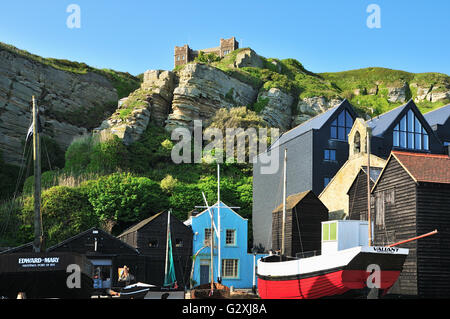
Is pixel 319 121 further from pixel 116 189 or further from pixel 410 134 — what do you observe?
pixel 116 189

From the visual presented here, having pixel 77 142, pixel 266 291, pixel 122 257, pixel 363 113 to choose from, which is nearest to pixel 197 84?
pixel 77 142

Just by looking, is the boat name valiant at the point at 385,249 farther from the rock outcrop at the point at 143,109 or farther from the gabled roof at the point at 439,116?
the rock outcrop at the point at 143,109

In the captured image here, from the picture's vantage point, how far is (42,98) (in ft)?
236

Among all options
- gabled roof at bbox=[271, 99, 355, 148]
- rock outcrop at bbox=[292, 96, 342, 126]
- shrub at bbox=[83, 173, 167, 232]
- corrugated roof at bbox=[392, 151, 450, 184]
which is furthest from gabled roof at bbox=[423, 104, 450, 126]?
rock outcrop at bbox=[292, 96, 342, 126]

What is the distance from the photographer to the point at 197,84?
250 ft

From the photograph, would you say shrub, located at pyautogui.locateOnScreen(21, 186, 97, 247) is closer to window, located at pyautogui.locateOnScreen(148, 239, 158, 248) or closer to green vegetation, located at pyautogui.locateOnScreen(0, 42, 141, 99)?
window, located at pyautogui.locateOnScreen(148, 239, 158, 248)

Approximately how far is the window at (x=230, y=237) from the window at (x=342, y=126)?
40.6 ft

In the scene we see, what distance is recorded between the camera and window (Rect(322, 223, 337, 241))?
3222 cm

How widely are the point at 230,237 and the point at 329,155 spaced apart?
11.3 meters

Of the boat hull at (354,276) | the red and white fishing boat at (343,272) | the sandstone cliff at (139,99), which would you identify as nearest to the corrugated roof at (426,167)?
the red and white fishing boat at (343,272)

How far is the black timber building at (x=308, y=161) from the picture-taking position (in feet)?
146

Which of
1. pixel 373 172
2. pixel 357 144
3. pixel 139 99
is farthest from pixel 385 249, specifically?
pixel 139 99

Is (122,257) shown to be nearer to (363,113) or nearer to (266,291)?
(266,291)

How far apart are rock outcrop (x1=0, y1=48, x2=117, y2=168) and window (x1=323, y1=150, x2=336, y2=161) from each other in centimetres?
4046
